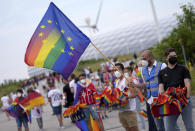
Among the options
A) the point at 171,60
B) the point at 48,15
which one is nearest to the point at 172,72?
the point at 171,60

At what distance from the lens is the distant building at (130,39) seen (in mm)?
68938

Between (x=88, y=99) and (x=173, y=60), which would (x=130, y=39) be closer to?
(x=88, y=99)

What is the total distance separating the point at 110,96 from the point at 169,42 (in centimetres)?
964

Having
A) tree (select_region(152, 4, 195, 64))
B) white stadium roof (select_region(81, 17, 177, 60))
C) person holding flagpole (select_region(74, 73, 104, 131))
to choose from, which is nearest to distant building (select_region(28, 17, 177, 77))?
white stadium roof (select_region(81, 17, 177, 60))

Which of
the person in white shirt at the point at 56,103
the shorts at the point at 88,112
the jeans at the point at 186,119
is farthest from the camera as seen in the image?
the person in white shirt at the point at 56,103

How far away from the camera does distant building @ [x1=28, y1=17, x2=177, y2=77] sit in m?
68.9

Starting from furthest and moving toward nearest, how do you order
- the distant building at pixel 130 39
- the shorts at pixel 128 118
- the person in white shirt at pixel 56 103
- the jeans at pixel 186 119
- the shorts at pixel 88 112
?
the distant building at pixel 130 39, the person in white shirt at pixel 56 103, the shorts at pixel 88 112, the shorts at pixel 128 118, the jeans at pixel 186 119

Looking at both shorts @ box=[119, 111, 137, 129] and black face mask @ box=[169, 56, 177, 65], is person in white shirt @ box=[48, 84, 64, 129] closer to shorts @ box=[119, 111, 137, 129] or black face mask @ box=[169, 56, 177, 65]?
shorts @ box=[119, 111, 137, 129]

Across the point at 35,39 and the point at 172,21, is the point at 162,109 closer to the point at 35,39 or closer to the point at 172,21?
the point at 35,39

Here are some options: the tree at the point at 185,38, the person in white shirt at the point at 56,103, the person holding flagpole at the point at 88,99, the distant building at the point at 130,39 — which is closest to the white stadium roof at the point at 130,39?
the distant building at the point at 130,39

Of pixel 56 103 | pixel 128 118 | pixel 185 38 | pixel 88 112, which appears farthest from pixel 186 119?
pixel 185 38

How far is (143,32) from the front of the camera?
75.5 m

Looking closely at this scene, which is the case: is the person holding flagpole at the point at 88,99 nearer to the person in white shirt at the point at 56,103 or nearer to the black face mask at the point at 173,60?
the black face mask at the point at 173,60

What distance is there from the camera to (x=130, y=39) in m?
76.1
